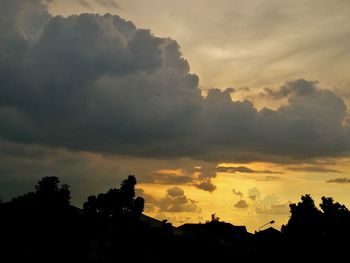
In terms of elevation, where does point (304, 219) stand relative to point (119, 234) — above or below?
above

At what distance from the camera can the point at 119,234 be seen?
58281 mm

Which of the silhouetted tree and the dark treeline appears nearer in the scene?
the dark treeline

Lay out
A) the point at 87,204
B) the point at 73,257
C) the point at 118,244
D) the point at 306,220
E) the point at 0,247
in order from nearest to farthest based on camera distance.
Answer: the point at 0,247
the point at 73,257
the point at 118,244
the point at 87,204
the point at 306,220

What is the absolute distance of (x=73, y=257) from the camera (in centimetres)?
5003

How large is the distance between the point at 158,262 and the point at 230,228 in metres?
61.1

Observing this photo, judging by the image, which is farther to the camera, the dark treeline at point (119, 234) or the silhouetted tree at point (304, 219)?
the silhouetted tree at point (304, 219)

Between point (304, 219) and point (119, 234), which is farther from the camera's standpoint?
point (304, 219)

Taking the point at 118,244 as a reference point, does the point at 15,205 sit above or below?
above

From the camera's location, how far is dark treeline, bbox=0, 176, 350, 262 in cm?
4812

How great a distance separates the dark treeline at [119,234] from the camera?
48125mm

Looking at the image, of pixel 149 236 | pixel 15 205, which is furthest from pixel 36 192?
pixel 149 236

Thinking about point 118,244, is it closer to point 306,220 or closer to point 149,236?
point 149,236

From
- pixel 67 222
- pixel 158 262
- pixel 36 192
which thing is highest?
pixel 36 192

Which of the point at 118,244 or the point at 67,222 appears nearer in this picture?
the point at 67,222
